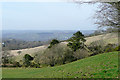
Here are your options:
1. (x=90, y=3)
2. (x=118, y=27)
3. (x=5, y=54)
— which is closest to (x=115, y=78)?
(x=118, y=27)

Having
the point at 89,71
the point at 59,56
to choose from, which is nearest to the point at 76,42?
the point at 59,56

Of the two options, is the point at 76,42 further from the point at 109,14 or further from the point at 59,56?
the point at 109,14

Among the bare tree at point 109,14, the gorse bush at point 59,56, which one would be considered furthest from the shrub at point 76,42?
the bare tree at point 109,14

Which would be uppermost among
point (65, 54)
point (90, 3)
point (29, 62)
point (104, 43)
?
point (90, 3)

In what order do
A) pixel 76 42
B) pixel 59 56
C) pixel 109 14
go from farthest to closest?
1. pixel 76 42
2. pixel 59 56
3. pixel 109 14

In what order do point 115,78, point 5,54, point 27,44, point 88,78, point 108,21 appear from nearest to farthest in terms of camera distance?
point 115,78 < point 88,78 < point 108,21 < point 5,54 < point 27,44

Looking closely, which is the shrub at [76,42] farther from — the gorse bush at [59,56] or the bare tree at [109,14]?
the bare tree at [109,14]

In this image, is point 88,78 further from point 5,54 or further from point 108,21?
point 5,54

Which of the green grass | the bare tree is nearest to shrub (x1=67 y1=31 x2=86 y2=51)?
the green grass

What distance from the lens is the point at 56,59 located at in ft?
83.5

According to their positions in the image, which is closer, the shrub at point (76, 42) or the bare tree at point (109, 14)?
the bare tree at point (109, 14)

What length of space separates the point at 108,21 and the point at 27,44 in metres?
46.3

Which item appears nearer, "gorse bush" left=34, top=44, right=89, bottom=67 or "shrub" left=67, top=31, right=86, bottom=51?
"gorse bush" left=34, top=44, right=89, bottom=67

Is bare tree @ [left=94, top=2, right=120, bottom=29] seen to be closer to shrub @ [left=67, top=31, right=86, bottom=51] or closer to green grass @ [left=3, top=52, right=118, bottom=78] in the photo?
green grass @ [left=3, top=52, right=118, bottom=78]
